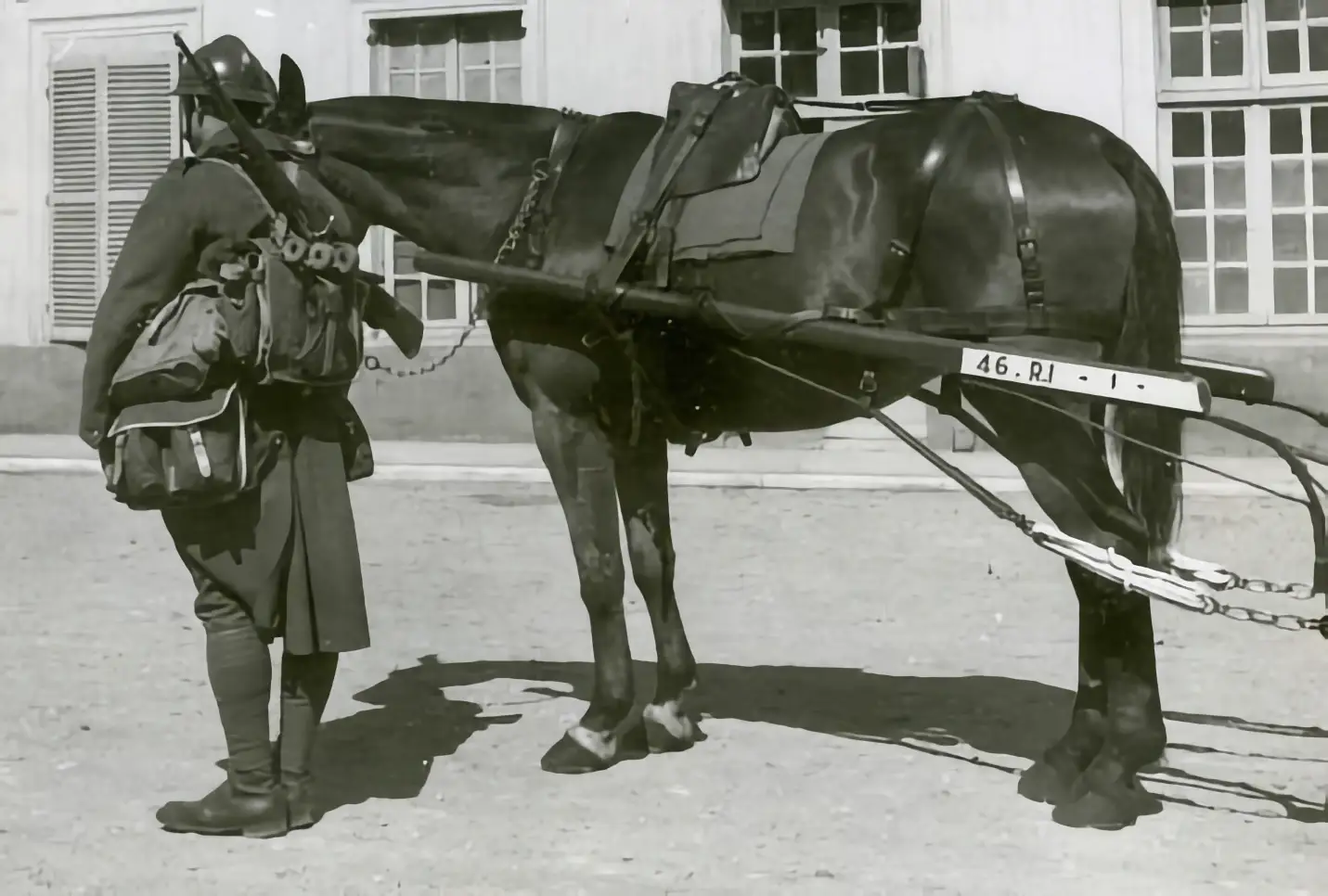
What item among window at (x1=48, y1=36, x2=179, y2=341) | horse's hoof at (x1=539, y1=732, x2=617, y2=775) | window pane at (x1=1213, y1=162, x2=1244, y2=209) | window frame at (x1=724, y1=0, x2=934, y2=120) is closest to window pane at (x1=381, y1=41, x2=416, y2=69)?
window at (x1=48, y1=36, x2=179, y2=341)

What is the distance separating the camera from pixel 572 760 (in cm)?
374

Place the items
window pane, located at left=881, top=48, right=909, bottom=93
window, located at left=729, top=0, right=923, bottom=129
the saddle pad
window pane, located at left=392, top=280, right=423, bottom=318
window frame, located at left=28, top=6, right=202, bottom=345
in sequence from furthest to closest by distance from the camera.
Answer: window pane, located at left=881, top=48, right=909, bottom=93
window, located at left=729, top=0, right=923, bottom=129
window pane, located at left=392, top=280, right=423, bottom=318
window frame, located at left=28, top=6, right=202, bottom=345
the saddle pad

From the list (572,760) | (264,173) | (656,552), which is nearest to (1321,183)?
(656,552)

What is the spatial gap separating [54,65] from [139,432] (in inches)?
99.9

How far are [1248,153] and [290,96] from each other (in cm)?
506

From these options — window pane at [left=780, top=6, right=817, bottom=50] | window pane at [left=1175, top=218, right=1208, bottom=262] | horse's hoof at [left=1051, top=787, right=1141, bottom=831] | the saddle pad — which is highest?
window pane at [left=780, top=6, right=817, bottom=50]

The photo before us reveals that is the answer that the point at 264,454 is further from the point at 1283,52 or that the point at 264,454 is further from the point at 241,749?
the point at 1283,52

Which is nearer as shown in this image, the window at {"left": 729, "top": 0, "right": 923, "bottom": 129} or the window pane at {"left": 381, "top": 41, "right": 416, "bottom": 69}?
the window pane at {"left": 381, "top": 41, "right": 416, "bottom": 69}

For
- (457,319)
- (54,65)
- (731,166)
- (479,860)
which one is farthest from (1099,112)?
(479,860)

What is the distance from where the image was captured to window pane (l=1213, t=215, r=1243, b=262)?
22.0 feet

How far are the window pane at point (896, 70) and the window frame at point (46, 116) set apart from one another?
3.58 meters

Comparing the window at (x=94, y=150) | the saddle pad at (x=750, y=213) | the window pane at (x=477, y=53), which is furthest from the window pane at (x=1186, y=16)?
the window at (x=94, y=150)

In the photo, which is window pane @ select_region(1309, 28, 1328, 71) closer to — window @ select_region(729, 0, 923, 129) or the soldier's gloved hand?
window @ select_region(729, 0, 923, 129)

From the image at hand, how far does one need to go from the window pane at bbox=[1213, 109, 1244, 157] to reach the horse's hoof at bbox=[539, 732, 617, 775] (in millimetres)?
4774
